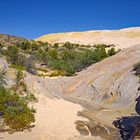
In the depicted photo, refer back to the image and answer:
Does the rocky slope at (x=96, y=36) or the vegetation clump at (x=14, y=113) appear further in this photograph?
the rocky slope at (x=96, y=36)

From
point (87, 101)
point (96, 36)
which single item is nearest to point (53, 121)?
point (87, 101)

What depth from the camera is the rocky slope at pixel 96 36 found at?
84662mm

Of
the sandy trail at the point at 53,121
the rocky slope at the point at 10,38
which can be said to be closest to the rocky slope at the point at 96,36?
the rocky slope at the point at 10,38

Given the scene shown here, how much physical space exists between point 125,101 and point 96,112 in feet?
9.16

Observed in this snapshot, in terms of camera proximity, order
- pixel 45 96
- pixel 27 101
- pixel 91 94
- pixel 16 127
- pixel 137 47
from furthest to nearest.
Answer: pixel 137 47
pixel 91 94
pixel 45 96
pixel 27 101
pixel 16 127

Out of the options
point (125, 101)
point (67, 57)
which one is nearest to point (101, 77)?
point (125, 101)

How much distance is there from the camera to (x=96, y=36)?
92812 millimetres

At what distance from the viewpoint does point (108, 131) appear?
14.6 metres

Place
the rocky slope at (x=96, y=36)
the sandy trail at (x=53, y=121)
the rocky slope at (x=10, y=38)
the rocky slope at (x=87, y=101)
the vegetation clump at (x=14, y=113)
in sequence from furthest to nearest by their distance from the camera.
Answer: the rocky slope at (x=96, y=36) → the rocky slope at (x=10, y=38) → the vegetation clump at (x=14, y=113) → the rocky slope at (x=87, y=101) → the sandy trail at (x=53, y=121)

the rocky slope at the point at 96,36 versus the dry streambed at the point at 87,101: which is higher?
the rocky slope at the point at 96,36

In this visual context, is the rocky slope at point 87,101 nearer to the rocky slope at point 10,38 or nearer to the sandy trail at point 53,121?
the sandy trail at point 53,121

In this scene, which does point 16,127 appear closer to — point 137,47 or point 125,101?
point 125,101

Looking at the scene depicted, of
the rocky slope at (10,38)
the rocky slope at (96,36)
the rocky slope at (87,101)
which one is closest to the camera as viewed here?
the rocky slope at (87,101)

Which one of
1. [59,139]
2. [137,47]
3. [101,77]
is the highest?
[137,47]
